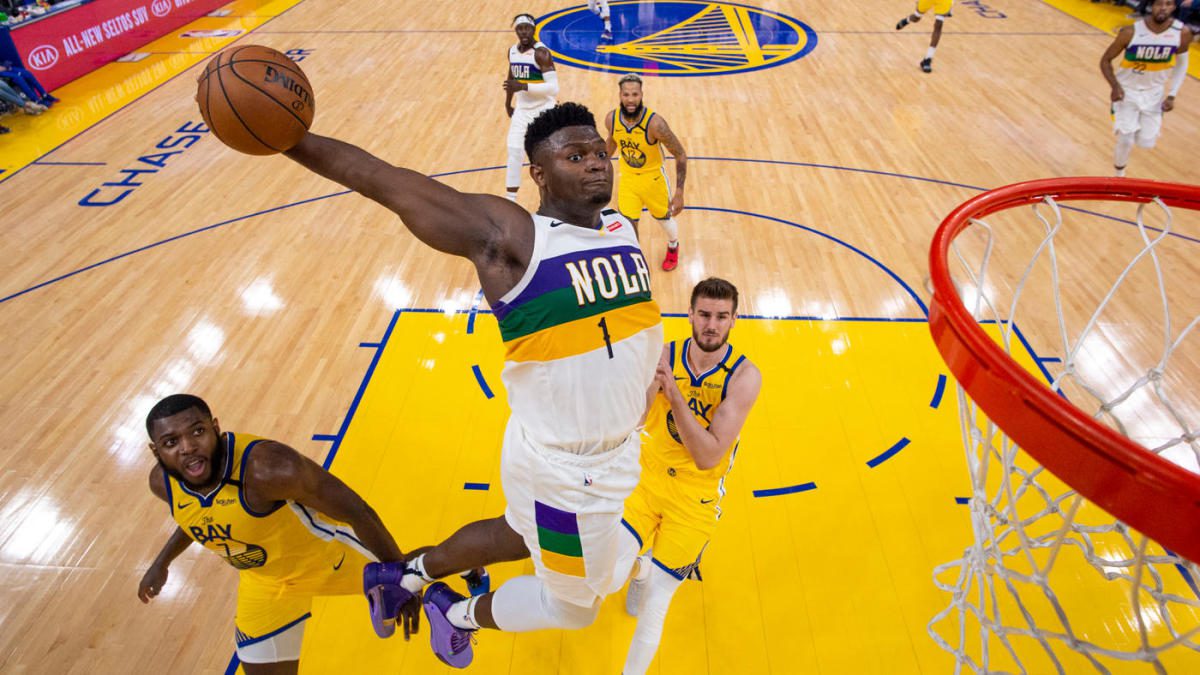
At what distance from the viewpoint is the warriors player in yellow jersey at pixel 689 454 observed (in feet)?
9.42

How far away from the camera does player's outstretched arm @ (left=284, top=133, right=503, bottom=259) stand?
1916mm

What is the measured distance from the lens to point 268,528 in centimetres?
262

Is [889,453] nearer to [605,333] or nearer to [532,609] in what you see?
[532,609]

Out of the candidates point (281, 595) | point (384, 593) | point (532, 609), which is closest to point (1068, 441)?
point (532, 609)

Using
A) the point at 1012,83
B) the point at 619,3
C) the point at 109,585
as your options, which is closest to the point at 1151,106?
→ the point at 1012,83

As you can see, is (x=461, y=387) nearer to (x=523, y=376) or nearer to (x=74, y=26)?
(x=523, y=376)

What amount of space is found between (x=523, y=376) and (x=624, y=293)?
38 centimetres

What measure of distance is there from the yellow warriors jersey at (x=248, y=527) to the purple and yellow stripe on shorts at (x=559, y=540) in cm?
106

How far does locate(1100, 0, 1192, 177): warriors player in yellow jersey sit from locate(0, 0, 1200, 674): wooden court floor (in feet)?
2.23

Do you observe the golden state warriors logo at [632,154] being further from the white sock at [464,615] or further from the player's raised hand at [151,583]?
the player's raised hand at [151,583]

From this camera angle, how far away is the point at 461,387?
487 centimetres

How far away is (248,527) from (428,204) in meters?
1.48

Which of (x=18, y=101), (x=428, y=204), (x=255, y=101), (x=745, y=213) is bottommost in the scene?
(x=745, y=213)

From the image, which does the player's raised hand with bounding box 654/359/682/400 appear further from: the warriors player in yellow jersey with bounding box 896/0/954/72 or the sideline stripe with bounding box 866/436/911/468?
the warriors player in yellow jersey with bounding box 896/0/954/72
